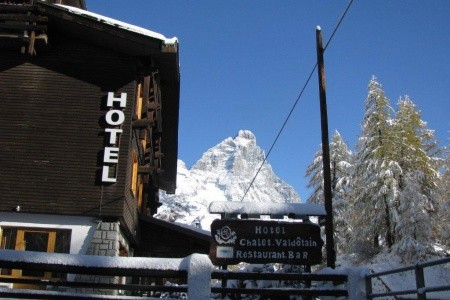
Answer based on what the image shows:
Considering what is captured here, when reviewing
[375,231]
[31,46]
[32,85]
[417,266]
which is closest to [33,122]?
[32,85]

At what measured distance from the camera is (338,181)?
3700cm

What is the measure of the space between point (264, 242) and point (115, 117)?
6.36 m

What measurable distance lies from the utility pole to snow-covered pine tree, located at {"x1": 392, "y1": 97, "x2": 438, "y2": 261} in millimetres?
18068

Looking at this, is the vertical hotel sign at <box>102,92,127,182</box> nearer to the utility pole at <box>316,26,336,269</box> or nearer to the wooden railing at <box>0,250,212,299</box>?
the utility pole at <box>316,26,336,269</box>

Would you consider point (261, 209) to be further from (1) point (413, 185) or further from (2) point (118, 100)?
(1) point (413, 185)

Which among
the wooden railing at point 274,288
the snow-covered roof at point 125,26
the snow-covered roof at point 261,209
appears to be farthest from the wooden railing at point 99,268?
the snow-covered roof at point 125,26

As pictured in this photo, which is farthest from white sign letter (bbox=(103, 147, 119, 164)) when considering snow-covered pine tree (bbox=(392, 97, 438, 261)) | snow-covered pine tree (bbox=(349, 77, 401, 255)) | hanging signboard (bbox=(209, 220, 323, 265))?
snow-covered pine tree (bbox=(349, 77, 401, 255))

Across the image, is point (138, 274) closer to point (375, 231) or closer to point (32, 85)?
point (32, 85)

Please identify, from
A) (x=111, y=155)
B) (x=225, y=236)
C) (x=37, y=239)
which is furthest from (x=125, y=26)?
(x=225, y=236)

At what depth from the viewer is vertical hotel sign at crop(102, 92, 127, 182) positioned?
46.7 ft

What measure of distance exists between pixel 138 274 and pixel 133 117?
32.0 ft

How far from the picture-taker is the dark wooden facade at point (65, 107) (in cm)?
1402

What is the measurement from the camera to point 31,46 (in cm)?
1478

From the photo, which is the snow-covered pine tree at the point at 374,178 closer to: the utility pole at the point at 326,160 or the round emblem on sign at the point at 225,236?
the utility pole at the point at 326,160
